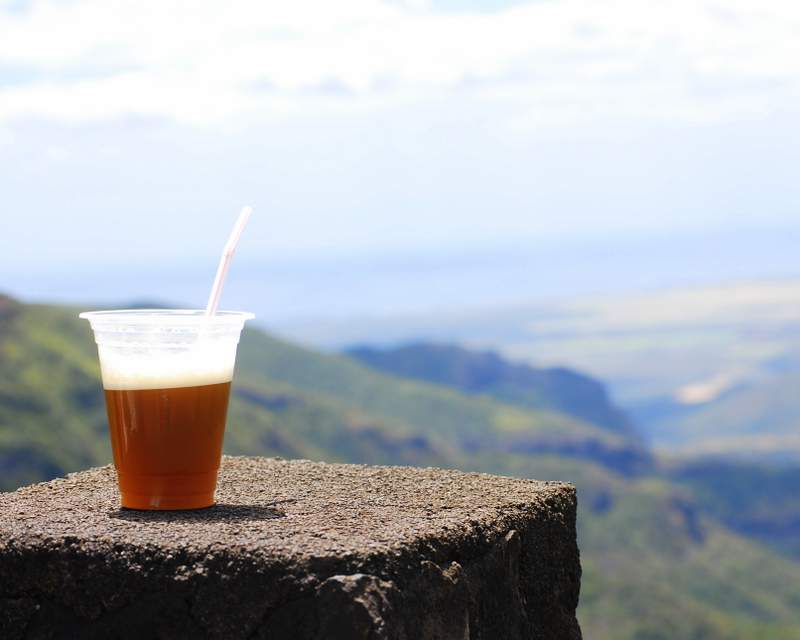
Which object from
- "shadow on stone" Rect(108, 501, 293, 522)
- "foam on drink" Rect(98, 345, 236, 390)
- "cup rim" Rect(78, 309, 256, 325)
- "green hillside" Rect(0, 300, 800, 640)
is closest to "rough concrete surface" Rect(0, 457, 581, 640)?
"shadow on stone" Rect(108, 501, 293, 522)

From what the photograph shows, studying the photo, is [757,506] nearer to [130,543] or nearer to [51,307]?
[51,307]

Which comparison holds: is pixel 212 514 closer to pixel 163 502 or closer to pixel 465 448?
pixel 163 502

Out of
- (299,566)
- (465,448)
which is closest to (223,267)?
(299,566)

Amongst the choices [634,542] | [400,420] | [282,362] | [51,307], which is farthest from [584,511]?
[51,307]

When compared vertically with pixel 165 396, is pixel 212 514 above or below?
below

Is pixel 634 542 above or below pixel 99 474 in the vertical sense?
below

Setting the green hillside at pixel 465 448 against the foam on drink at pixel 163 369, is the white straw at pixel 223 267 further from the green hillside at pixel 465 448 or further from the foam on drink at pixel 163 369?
the green hillside at pixel 465 448

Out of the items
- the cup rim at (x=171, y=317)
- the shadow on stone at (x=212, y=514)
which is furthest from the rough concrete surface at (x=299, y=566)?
the cup rim at (x=171, y=317)

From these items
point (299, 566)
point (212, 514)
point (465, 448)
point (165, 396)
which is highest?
point (165, 396)
